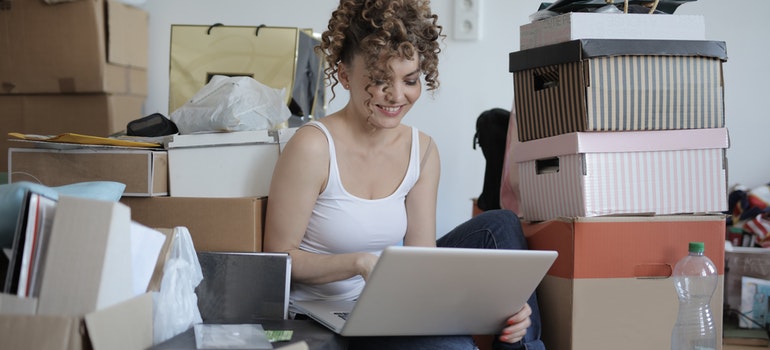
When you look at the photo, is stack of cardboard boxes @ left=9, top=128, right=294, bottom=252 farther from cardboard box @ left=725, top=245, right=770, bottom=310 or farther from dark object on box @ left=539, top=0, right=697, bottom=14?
cardboard box @ left=725, top=245, right=770, bottom=310

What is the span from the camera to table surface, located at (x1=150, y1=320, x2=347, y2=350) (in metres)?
0.99

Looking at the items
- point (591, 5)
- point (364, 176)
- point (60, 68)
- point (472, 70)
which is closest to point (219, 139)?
point (364, 176)

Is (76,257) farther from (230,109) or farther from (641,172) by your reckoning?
(641,172)

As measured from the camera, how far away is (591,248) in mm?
1383

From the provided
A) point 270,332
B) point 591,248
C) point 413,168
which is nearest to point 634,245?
point 591,248

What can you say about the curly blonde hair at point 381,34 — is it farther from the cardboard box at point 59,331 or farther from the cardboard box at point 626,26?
the cardboard box at point 59,331

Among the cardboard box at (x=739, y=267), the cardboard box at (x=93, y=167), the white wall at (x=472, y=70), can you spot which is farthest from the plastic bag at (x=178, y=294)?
the cardboard box at (x=739, y=267)

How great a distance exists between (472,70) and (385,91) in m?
1.03

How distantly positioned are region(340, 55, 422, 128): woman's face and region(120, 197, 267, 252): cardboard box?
0.27 meters

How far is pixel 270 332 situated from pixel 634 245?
710 millimetres

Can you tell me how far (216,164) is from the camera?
1.48m

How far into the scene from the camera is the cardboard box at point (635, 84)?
1.41 metres

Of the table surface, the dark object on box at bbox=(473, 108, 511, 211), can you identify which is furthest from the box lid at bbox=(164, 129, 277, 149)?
the dark object on box at bbox=(473, 108, 511, 211)

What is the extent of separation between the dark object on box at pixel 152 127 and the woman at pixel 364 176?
32 cm
